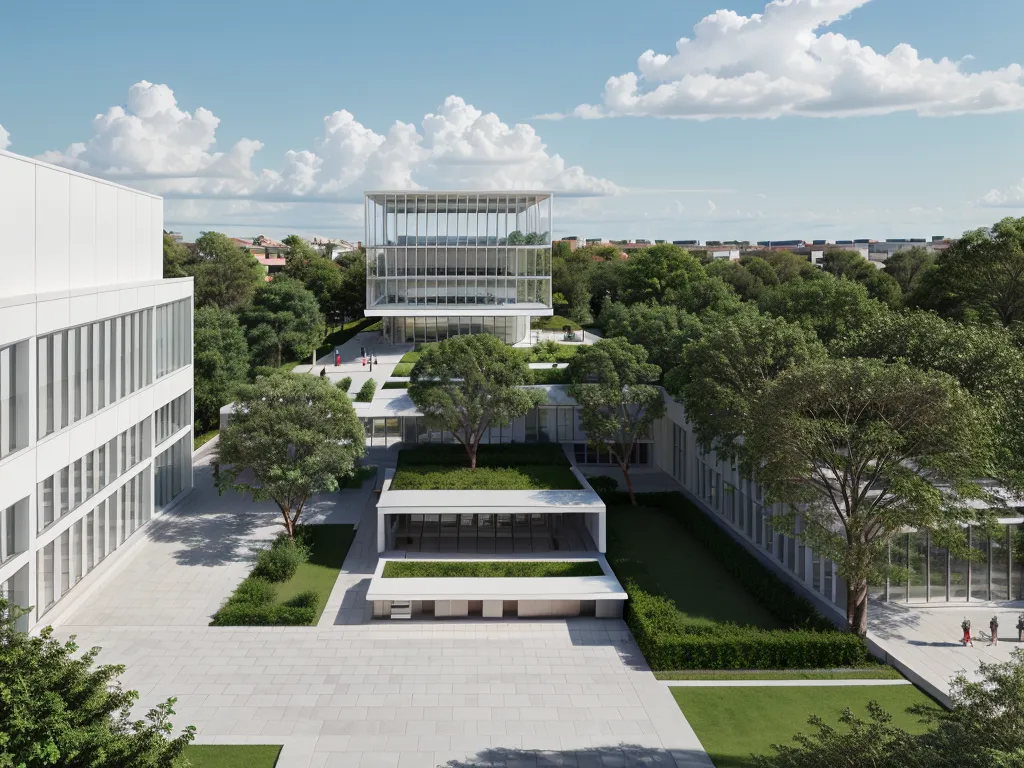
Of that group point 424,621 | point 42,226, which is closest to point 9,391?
point 42,226

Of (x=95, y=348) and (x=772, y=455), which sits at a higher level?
(x=95, y=348)

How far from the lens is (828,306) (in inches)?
1710

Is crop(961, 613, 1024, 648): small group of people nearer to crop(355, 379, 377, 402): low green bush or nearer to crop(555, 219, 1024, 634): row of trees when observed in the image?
crop(555, 219, 1024, 634): row of trees

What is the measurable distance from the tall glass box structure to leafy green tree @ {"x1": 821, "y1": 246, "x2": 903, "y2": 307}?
20630 millimetres

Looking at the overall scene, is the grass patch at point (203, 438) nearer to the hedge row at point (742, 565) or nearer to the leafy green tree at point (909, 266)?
the hedge row at point (742, 565)

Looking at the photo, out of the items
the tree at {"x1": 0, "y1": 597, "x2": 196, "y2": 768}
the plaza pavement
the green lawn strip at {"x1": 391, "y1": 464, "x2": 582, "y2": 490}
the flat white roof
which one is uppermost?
the tree at {"x1": 0, "y1": 597, "x2": 196, "y2": 768}

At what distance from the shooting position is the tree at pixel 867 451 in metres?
21.7

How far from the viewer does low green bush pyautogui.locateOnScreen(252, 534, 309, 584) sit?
2948 centimetres

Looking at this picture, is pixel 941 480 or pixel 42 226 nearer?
pixel 941 480

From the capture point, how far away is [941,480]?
74.8 feet

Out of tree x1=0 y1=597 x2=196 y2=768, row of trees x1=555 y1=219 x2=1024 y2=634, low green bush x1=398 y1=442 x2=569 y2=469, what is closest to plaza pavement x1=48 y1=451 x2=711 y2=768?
row of trees x1=555 y1=219 x2=1024 y2=634

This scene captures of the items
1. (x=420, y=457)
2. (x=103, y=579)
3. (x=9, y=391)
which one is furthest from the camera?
(x=420, y=457)

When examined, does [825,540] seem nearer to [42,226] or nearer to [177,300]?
[42,226]

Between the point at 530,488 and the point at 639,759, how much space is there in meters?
16.0
